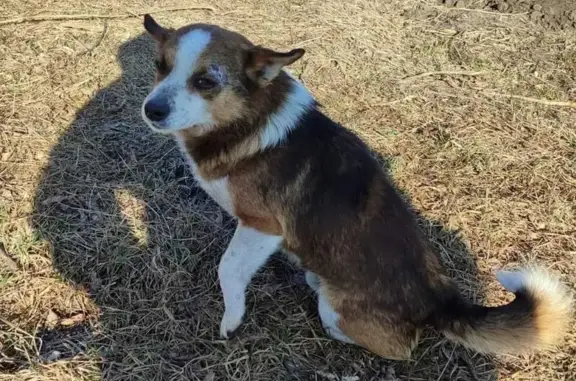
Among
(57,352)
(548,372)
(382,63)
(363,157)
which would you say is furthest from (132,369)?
(382,63)

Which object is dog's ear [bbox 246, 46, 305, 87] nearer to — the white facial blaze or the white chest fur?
the white facial blaze

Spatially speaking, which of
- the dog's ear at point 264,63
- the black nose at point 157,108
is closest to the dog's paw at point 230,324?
the black nose at point 157,108

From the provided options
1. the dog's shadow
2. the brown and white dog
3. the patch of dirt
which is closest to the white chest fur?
the brown and white dog

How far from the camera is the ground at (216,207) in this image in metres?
3.45

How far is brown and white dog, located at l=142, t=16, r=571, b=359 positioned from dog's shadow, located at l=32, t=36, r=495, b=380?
386 mm

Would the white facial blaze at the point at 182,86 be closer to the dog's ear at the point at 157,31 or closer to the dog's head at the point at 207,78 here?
the dog's head at the point at 207,78

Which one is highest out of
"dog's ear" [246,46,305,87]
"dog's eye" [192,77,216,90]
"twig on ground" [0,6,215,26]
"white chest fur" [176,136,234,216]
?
"dog's ear" [246,46,305,87]

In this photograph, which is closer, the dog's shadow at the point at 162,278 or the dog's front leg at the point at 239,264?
the dog's front leg at the point at 239,264

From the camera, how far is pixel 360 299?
314 cm

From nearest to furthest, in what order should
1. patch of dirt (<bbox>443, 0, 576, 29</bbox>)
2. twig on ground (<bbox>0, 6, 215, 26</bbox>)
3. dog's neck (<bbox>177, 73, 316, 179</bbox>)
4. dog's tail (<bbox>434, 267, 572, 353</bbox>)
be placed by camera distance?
dog's tail (<bbox>434, 267, 572, 353</bbox>) → dog's neck (<bbox>177, 73, 316, 179</bbox>) → twig on ground (<bbox>0, 6, 215, 26</bbox>) → patch of dirt (<bbox>443, 0, 576, 29</bbox>)

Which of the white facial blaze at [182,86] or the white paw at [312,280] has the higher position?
the white facial blaze at [182,86]

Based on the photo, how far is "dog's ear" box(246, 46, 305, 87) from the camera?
290 centimetres

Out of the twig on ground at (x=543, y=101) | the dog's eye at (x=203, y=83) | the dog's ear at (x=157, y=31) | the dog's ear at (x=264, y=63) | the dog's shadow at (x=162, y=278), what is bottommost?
the dog's shadow at (x=162, y=278)

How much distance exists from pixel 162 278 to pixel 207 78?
1497 millimetres
